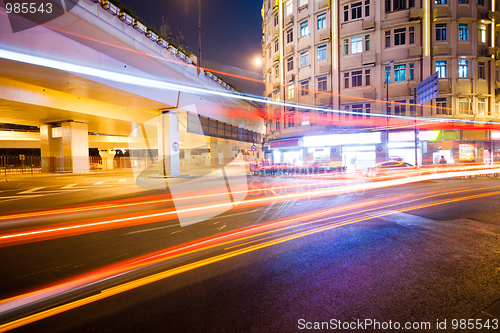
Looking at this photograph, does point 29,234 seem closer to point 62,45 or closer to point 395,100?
point 62,45

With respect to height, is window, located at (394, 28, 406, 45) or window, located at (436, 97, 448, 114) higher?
window, located at (394, 28, 406, 45)

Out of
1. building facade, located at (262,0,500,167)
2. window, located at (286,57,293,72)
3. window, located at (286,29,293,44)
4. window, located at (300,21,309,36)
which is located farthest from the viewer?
window, located at (286,57,293,72)

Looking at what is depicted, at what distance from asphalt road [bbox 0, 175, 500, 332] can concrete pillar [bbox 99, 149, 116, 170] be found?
4384cm

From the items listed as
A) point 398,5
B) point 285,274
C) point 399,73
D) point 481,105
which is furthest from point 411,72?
point 285,274

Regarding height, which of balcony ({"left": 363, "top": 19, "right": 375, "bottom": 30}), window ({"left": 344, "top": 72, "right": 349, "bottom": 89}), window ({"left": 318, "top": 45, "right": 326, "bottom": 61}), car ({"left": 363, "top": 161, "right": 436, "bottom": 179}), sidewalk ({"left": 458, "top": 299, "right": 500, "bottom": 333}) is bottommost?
sidewalk ({"left": 458, "top": 299, "right": 500, "bottom": 333})

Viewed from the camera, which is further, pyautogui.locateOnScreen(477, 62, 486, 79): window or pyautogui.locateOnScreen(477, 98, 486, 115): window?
pyautogui.locateOnScreen(477, 62, 486, 79): window

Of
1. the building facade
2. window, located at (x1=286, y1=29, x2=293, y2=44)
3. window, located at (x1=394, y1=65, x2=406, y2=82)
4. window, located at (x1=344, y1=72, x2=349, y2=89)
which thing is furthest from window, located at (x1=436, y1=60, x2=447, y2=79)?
window, located at (x1=286, y1=29, x2=293, y2=44)

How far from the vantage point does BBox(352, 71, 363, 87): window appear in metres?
26.1

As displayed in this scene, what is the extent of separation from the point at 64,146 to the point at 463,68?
4564 cm

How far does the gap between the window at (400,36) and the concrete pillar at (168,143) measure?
2544 cm

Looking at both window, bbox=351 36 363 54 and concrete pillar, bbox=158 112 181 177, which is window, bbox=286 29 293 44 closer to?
window, bbox=351 36 363 54

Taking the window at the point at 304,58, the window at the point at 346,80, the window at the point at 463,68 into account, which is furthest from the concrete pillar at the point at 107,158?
the window at the point at 463,68

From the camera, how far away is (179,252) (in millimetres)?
4824

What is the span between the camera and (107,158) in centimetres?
4662
